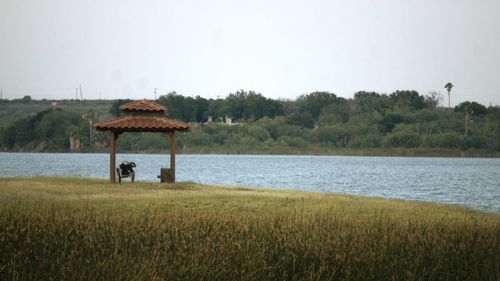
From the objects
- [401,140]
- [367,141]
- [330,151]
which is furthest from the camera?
[330,151]

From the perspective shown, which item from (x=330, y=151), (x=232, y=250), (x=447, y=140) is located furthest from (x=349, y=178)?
(x=330, y=151)

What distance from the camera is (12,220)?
13156mm

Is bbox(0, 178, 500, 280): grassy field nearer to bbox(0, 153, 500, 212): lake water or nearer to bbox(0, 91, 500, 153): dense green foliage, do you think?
bbox(0, 153, 500, 212): lake water

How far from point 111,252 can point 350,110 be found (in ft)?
591

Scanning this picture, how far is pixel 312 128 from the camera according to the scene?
192750mm

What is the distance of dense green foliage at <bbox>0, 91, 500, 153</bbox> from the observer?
545ft

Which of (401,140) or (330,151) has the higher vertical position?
(401,140)

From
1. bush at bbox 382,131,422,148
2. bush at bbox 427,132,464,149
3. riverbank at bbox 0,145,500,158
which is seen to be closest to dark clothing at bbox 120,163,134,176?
bush at bbox 427,132,464,149

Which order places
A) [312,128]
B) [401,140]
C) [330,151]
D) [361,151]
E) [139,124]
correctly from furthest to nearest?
[312,128] < [330,151] < [361,151] < [401,140] < [139,124]

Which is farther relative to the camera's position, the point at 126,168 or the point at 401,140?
the point at 401,140

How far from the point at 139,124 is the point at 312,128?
160 meters

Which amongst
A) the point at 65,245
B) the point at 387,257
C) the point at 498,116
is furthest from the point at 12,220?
the point at 498,116

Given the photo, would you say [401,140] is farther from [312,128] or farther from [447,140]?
[312,128]

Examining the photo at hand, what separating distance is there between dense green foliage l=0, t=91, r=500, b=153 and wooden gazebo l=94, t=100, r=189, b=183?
132 m
